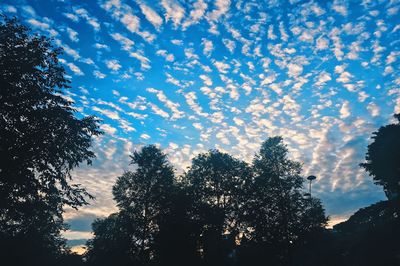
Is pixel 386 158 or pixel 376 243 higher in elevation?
pixel 386 158

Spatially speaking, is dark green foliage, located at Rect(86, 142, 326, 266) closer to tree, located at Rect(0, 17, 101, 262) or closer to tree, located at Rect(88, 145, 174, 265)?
tree, located at Rect(88, 145, 174, 265)

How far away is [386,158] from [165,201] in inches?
1186

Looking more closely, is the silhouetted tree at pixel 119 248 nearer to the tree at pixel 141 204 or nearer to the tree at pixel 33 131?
the tree at pixel 141 204

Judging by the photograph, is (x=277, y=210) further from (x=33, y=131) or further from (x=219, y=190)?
(x=33, y=131)

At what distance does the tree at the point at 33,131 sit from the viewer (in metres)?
19.3

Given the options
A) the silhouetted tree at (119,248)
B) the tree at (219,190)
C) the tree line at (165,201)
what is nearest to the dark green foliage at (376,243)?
the tree line at (165,201)

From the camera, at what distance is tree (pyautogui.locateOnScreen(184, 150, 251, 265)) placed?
39.4 metres

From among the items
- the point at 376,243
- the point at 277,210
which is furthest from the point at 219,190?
the point at 376,243

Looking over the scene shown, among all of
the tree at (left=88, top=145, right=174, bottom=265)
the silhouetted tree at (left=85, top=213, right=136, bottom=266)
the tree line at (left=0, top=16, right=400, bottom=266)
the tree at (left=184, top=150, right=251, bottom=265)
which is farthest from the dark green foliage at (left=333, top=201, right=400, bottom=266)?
the silhouetted tree at (left=85, top=213, right=136, bottom=266)

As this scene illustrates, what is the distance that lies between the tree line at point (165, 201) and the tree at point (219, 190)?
0.15 meters

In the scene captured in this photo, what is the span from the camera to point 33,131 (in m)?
20.5

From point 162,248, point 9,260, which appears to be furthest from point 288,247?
point 9,260

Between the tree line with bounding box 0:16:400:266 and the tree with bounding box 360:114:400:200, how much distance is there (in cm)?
15

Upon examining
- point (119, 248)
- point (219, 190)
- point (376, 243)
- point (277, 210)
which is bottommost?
point (376, 243)
